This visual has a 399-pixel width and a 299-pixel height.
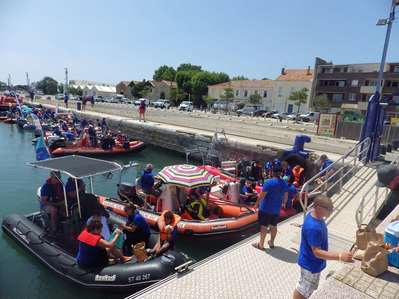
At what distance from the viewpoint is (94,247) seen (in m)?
5.48

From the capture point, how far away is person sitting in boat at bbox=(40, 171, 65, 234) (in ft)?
23.0

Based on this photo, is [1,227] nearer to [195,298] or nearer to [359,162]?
[195,298]

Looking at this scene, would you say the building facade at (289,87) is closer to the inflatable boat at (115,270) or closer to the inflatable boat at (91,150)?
the inflatable boat at (91,150)

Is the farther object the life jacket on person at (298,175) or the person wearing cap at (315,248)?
the life jacket on person at (298,175)

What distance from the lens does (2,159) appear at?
17969 mm

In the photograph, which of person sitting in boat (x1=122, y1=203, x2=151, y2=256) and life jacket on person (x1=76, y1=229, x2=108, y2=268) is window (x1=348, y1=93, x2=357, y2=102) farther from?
life jacket on person (x1=76, y1=229, x2=108, y2=268)

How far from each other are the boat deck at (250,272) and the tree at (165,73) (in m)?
84.2

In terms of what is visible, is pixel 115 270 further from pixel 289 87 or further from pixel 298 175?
pixel 289 87

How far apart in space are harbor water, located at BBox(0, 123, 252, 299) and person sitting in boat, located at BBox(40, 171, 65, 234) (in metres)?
1.08

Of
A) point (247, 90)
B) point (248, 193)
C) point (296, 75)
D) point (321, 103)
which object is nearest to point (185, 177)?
point (248, 193)

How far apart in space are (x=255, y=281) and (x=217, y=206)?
13.8 feet

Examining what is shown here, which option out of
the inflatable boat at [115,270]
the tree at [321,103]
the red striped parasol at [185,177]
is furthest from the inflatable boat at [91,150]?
the tree at [321,103]

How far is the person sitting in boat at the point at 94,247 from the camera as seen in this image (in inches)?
202

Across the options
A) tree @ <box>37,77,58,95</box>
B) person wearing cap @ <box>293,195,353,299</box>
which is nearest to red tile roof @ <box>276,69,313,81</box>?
person wearing cap @ <box>293,195,353,299</box>
